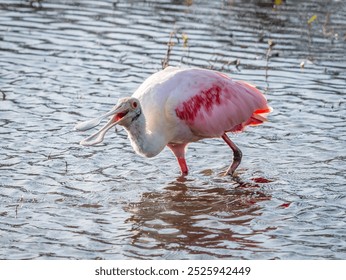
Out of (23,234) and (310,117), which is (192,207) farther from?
(310,117)

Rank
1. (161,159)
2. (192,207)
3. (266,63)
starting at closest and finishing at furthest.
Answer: (192,207) < (161,159) < (266,63)

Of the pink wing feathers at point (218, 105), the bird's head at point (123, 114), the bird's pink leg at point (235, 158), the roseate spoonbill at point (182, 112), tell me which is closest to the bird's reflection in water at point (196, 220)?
the bird's pink leg at point (235, 158)

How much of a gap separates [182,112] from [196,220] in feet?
4.04

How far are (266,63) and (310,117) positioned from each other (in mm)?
2222

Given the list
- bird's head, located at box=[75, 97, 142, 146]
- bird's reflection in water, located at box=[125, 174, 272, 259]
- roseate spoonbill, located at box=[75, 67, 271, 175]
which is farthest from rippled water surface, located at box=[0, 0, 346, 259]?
bird's head, located at box=[75, 97, 142, 146]

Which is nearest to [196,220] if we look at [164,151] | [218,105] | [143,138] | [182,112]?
[143,138]

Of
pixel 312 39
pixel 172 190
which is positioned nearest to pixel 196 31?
pixel 312 39

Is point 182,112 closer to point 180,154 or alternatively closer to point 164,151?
point 180,154

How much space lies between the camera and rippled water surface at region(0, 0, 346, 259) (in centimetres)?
718

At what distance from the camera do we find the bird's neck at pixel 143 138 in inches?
317

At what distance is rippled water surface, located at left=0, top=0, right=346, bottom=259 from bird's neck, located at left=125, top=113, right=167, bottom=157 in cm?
39

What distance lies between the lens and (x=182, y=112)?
8.49m

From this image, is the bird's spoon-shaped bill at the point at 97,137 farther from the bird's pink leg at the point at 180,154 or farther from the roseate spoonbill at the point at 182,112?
the bird's pink leg at the point at 180,154
